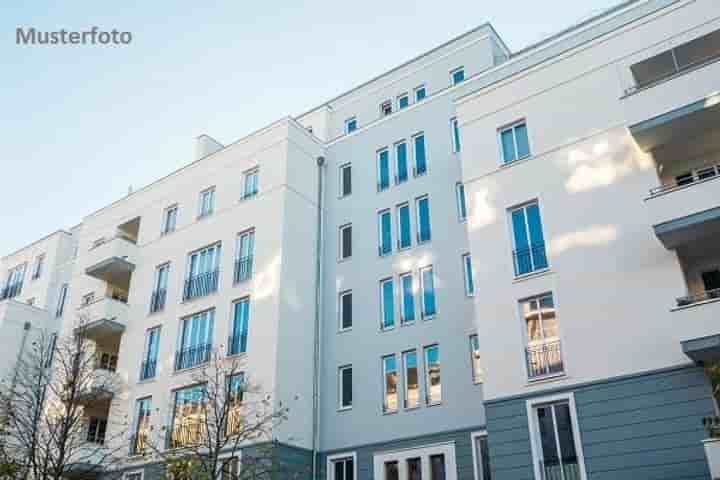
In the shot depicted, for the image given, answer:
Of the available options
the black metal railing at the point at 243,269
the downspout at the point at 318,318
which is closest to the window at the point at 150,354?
the black metal railing at the point at 243,269

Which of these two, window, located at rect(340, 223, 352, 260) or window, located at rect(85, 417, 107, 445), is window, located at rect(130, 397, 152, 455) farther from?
window, located at rect(340, 223, 352, 260)

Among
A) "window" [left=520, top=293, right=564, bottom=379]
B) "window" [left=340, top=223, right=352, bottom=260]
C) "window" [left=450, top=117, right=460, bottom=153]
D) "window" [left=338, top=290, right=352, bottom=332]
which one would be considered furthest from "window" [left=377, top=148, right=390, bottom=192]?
"window" [left=520, top=293, right=564, bottom=379]

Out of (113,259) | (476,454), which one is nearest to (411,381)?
(476,454)

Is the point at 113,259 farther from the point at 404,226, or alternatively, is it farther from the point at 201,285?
the point at 404,226

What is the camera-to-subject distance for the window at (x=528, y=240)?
69.2 ft

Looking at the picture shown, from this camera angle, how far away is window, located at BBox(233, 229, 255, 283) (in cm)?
2848

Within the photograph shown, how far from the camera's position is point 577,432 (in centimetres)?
1820

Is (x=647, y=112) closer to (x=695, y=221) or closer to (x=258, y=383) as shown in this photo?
(x=695, y=221)

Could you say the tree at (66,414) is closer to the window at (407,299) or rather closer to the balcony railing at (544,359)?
the window at (407,299)

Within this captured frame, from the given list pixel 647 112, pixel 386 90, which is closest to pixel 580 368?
pixel 647 112

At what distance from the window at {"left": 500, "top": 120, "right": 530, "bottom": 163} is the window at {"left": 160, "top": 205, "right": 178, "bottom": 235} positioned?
16698 millimetres

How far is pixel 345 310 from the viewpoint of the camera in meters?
28.8

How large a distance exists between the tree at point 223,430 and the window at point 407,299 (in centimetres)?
561

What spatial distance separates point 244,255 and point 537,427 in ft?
47.8
